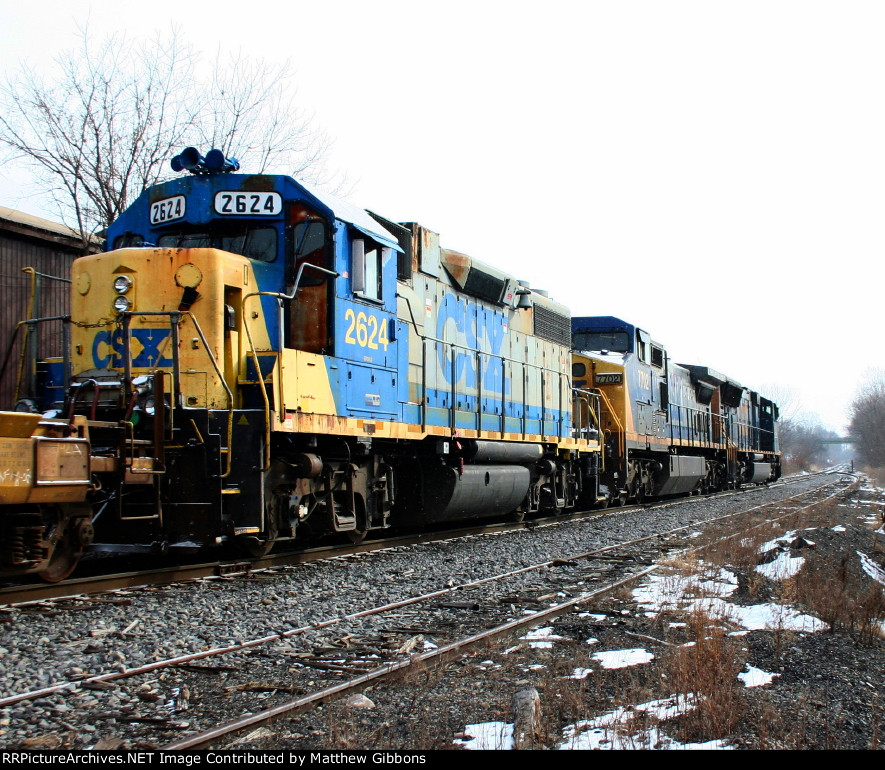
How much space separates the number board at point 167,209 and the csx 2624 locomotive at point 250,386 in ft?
0.06

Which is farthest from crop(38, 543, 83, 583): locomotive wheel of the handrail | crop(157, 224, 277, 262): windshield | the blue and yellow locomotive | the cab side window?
the blue and yellow locomotive

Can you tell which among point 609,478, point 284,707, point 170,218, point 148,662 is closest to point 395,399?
point 170,218

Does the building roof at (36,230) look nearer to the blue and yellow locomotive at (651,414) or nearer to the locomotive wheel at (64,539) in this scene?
the locomotive wheel at (64,539)

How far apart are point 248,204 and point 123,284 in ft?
4.72

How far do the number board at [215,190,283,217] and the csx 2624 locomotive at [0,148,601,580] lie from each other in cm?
1

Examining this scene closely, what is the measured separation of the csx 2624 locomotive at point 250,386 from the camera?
6238mm

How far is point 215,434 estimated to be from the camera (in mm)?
6770

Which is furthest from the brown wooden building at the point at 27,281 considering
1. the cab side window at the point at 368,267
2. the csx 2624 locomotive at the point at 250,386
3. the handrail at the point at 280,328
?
the handrail at the point at 280,328

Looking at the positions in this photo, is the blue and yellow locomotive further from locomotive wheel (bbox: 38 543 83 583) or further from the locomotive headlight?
locomotive wheel (bbox: 38 543 83 583)

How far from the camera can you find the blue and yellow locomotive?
54.1ft

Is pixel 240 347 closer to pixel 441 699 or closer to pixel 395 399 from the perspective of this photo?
pixel 395 399

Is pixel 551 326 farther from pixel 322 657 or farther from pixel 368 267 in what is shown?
pixel 322 657

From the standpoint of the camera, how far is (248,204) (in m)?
7.88

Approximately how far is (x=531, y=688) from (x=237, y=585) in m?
3.47
